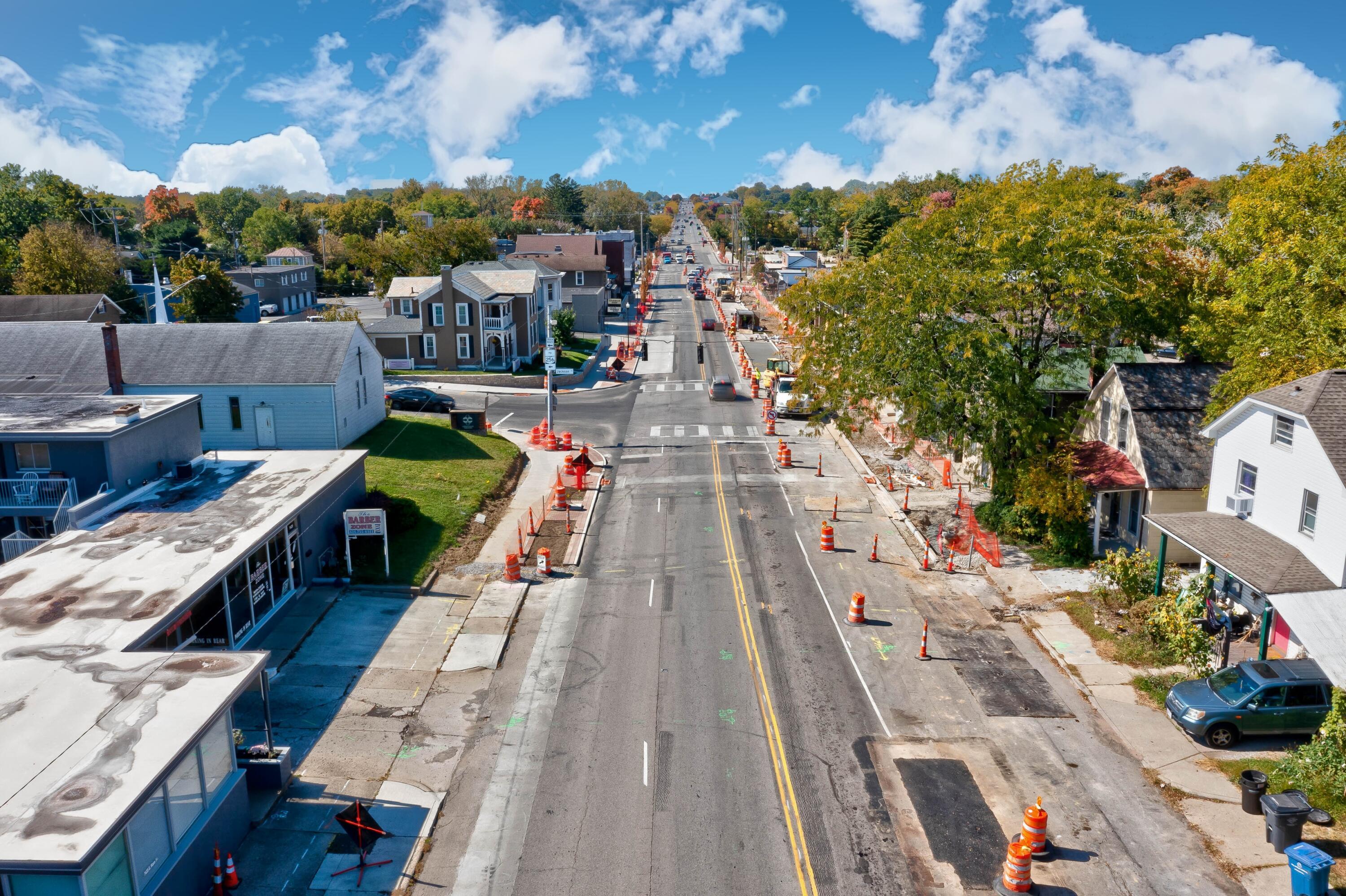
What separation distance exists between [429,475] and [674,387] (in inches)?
1121

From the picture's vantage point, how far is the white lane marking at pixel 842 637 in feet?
68.8

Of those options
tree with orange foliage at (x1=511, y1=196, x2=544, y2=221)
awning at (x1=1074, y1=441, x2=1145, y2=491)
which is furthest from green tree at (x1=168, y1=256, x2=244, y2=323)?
tree with orange foliage at (x1=511, y1=196, x2=544, y2=221)

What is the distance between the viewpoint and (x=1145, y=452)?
30.4 meters

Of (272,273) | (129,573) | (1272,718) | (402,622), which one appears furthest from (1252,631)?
(272,273)

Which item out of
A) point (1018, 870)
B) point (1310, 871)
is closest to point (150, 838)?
point (1018, 870)

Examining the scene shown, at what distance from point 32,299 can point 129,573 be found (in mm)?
54432

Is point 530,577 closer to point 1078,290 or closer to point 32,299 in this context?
point 1078,290

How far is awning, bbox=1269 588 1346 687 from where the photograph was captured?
19250mm

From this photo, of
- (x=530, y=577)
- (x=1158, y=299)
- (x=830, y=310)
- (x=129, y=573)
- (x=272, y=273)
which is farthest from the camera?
(x=272, y=273)

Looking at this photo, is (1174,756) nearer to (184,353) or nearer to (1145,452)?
(1145,452)

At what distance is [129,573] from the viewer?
2150 cm

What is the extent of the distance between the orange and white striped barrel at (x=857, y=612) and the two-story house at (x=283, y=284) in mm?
80869

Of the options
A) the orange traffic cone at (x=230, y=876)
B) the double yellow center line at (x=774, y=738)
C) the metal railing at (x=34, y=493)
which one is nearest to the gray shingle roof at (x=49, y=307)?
the metal railing at (x=34, y=493)

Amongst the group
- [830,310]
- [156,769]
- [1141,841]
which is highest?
[830,310]
